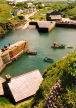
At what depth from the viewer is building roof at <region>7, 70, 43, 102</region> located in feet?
79.3

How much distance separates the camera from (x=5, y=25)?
313 ft

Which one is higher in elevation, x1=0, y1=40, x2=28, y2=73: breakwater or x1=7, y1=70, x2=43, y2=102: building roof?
x1=7, y1=70, x2=43, y2=102: building roof

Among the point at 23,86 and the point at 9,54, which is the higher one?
the point at 23,86

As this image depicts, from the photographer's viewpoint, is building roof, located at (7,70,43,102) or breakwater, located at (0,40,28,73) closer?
building roof, located at (7,70,43,102)

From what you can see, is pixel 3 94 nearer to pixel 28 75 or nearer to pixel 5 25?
pixel 28 75

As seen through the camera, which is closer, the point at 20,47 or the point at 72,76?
the point at 72,76

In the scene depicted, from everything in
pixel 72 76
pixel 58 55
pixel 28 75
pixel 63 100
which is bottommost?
pixel 58 55

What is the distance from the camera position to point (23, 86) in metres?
25.2

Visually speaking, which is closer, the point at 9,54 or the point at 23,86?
the point at 23,86

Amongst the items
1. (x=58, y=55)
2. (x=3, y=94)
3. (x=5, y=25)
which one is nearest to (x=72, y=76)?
(x=3, y=94)

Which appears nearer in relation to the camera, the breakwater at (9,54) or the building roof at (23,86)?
the building roof at (23,86)

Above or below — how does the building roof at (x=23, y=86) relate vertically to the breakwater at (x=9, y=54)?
above

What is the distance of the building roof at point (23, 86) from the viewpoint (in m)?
24.2

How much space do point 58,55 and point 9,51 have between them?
669 inches
